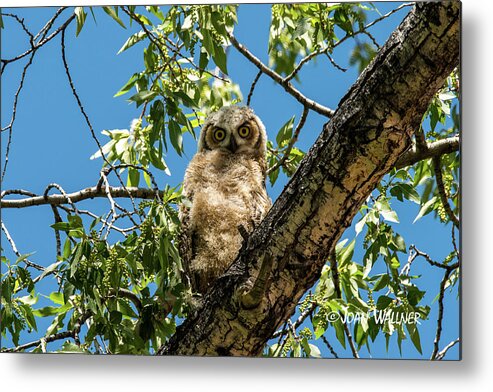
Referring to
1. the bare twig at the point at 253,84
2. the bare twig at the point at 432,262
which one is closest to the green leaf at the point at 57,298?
the bare twig at the point at 253,84

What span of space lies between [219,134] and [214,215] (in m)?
0.31

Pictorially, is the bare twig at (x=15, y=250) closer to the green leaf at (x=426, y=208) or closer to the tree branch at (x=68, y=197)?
the tree branch at (x=68, y=197)

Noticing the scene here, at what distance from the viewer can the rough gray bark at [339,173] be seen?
1.95 m

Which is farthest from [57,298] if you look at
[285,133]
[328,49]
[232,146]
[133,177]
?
[328,49]

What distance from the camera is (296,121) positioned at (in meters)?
2.49

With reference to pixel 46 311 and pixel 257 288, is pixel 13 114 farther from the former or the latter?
pixel 257 288

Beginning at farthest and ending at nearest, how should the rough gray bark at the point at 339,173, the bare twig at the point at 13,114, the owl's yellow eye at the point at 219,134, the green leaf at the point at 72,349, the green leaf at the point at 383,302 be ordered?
the owl's yellow eye at the point at 219,134
the bare twig at the point at 13,114
the green leaf at the point at 72,349
the green leaf at the point at 383,302
the rough gray bark at the point at 339,173

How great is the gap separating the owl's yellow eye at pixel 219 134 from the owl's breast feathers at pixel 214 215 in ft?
0.34

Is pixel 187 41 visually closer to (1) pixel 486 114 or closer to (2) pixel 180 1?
(2) pixel 180 1

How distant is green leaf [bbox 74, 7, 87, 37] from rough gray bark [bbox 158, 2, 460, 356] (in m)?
0.98

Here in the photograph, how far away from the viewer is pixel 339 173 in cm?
201

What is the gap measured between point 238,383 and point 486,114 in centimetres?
115

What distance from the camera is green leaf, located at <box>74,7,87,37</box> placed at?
256 cm

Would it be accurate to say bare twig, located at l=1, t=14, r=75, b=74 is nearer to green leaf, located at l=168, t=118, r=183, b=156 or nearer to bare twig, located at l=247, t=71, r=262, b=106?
green leaf, located at l=168, t=118, r=183, b=156
